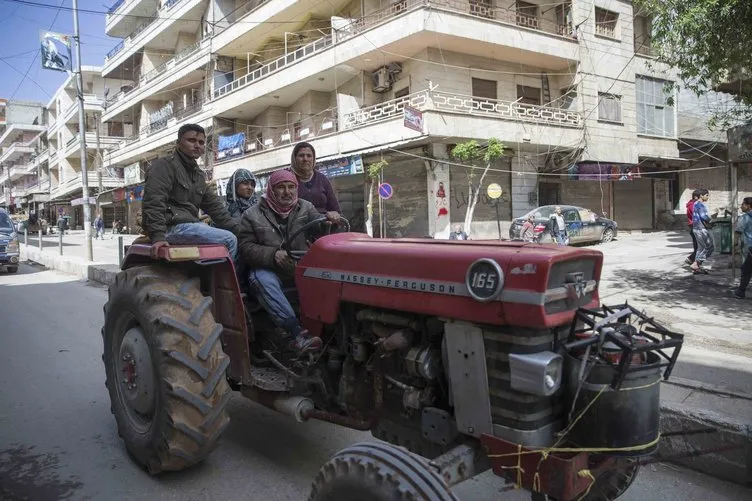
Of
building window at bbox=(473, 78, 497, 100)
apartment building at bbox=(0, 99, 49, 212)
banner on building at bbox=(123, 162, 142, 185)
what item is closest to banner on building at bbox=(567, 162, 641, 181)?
building window at bbox=(473, 78, 497, 100)

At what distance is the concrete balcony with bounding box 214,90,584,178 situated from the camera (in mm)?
17641

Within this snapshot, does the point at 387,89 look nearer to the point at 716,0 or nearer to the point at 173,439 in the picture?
the point at 716,0

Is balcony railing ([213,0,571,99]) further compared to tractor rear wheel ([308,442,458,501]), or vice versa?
balcony railing ([213,0,571,99])

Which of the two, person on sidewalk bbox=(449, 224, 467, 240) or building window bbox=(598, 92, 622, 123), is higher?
building window bbox=(598, 92, 622, 123)

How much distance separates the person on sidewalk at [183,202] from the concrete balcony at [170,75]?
27.0 metres

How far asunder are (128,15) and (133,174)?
11049mm

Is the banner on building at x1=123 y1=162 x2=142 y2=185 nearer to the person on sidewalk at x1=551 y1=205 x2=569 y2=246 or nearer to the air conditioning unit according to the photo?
the air conditioning unit

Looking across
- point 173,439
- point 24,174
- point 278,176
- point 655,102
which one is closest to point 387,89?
point 655,102

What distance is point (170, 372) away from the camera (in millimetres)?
2965

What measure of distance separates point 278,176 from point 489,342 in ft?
7.00

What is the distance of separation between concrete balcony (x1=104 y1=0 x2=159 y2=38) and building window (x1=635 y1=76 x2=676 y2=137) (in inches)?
1265

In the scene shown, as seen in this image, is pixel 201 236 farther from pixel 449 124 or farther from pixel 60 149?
pixel 60 149

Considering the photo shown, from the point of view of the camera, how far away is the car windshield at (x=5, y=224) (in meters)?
15.7

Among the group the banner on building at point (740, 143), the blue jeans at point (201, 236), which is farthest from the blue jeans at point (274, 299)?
the banner on building at point (740, 143)
